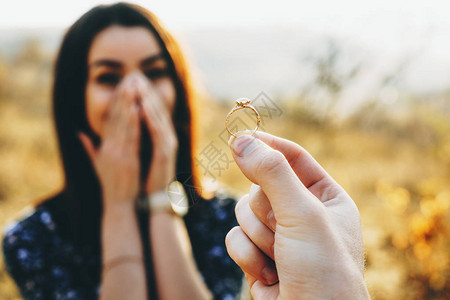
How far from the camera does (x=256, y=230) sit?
3.73ft

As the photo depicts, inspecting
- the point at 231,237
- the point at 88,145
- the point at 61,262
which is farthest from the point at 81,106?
→ the point at 231,237

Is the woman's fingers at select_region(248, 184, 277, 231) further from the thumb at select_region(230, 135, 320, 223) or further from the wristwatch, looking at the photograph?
the wristwatch

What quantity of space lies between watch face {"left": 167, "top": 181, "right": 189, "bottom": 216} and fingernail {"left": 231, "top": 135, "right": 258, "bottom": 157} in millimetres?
796

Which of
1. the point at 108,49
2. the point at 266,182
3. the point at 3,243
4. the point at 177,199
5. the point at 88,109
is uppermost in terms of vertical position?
the point at 108,49

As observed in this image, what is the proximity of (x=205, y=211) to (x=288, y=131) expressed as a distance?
333 centimetres

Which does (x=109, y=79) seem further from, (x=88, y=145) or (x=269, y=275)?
(x=269, y=275)

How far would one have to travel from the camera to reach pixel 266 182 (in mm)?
936

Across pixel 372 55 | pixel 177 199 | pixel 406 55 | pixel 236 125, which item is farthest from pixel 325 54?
pixel 406 55

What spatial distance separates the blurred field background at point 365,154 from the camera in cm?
293

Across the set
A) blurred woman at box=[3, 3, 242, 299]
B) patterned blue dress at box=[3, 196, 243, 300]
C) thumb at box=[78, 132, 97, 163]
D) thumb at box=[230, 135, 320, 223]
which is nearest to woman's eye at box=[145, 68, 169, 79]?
blurred woman at box=[3, 3, 242, 299]

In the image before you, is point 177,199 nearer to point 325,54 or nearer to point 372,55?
point 325,54

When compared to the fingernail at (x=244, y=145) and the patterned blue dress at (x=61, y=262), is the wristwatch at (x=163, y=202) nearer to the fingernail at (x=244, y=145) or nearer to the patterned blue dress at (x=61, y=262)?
the patterned blue dress at (x=61, y=262)

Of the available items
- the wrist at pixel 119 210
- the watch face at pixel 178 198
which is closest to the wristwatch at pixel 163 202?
the watch face at pixel 178 198

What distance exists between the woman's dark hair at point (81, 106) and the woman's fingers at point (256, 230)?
110 cm
